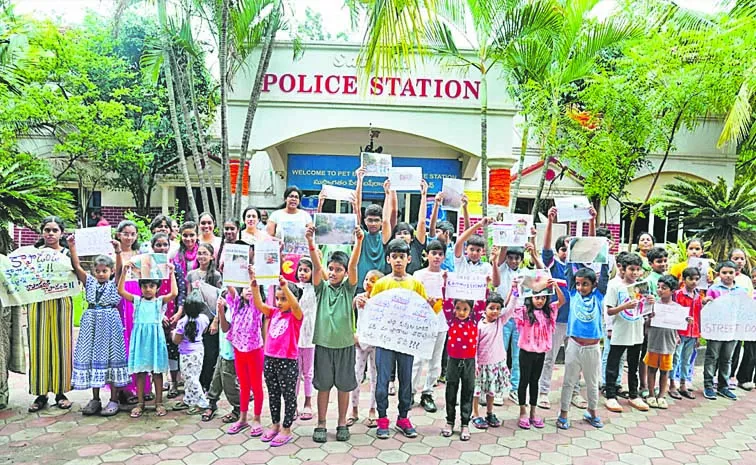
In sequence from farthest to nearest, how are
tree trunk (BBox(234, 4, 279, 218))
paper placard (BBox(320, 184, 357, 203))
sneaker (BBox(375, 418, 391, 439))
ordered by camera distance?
1. tree trunk (BBox(234, 4, 279, 218))
2. paper placard (BBox(320, 184, 357, 203))
3. sneaker (BBox(375, 418, 391, 439))

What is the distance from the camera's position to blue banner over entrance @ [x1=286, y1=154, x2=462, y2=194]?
11414mm

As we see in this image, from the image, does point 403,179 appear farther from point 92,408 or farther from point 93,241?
point 92,408

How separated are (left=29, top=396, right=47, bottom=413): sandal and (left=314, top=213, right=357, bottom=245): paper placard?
2731 millimetres

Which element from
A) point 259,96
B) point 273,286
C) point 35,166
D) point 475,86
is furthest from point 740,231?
point 35,166

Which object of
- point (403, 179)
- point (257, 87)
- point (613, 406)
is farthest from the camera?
point (257, 87)

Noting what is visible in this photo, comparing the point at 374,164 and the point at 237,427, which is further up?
the point at 374,164

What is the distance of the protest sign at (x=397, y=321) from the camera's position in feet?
12.0

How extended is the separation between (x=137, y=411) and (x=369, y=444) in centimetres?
190

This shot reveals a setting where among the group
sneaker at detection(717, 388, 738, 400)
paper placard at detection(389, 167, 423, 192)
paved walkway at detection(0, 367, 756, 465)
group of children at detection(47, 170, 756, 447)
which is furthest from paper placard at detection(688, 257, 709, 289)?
paper placard at detection(389, 167, 423, 192)

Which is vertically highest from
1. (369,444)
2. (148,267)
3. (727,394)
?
(148,267)

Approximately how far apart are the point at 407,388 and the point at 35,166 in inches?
247

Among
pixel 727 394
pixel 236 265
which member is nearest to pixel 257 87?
pixel 236 265

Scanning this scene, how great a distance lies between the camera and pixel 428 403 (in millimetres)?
4438

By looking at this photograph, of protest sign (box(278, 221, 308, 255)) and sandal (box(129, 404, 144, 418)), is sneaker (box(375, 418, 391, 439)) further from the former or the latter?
sandal (box(129, 404, 144, 418))
